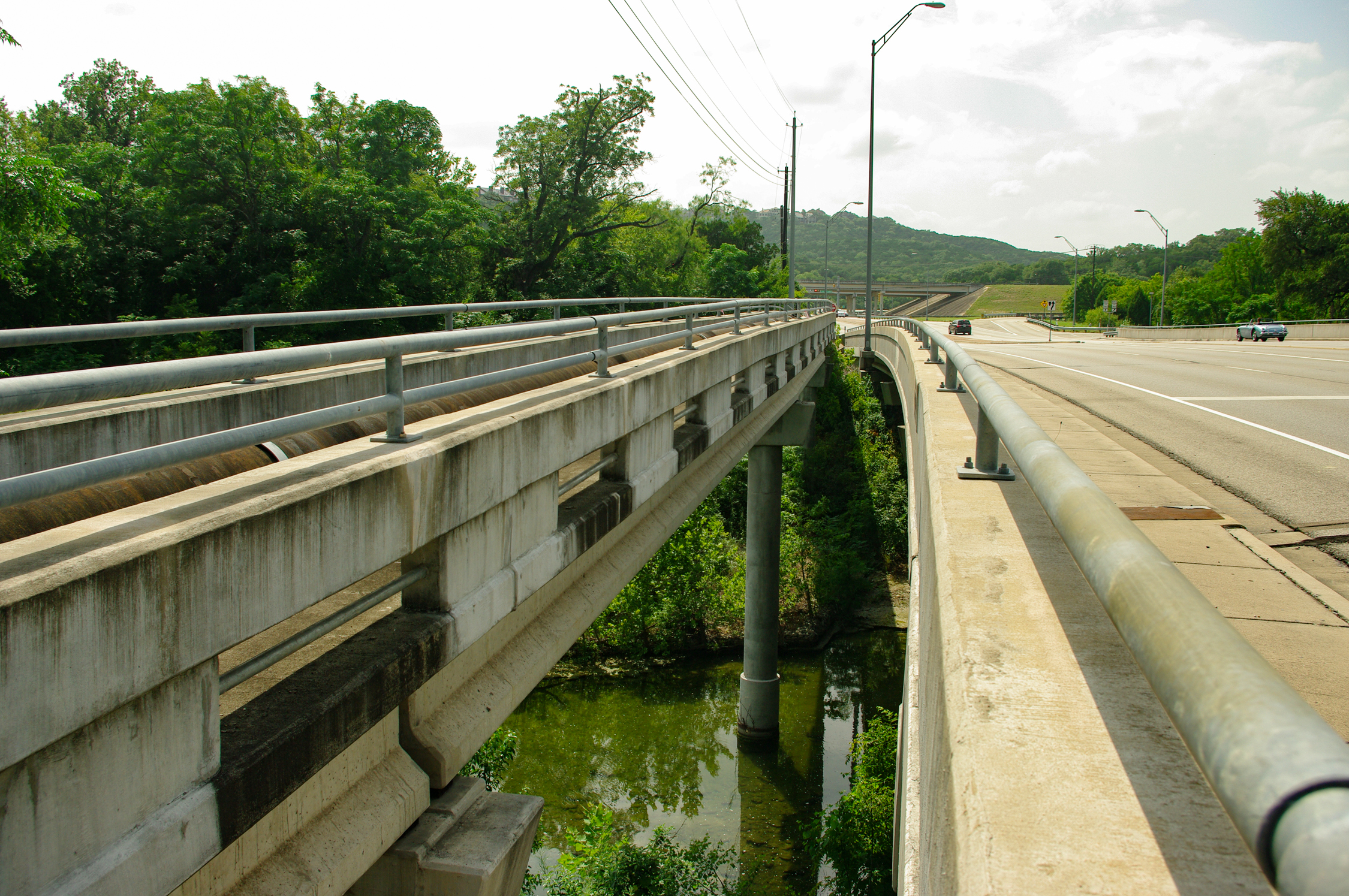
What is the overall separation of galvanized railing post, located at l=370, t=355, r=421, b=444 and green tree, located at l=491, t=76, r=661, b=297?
36.2 metres

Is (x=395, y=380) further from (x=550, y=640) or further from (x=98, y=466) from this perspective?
(x=550, y=640)

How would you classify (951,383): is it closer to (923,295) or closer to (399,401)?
(399,401)

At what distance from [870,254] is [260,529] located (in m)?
29.3

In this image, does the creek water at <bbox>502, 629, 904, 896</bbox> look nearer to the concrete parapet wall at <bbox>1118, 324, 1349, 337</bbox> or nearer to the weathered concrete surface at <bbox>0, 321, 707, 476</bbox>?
the weathered concrete surface at <bbox>0, 321, 707, 476</bbox>

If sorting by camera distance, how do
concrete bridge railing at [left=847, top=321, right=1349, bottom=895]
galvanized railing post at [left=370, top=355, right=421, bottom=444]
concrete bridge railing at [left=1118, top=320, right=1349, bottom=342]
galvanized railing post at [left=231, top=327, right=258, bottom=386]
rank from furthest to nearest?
concrete bridge railing at [left=1118, top=320, right=1349, bottom=342]
galvanized railing post at [left=231, top=327, right=258, bottom=386]
galvanized railing post at [left=370, top=355, right=421, bottom=444]
concrete bridge railing at [left=847, top=321, right=1349, bottom=895]

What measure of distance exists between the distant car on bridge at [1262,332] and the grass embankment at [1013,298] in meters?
69.6

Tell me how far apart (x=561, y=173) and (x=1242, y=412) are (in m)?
34.0

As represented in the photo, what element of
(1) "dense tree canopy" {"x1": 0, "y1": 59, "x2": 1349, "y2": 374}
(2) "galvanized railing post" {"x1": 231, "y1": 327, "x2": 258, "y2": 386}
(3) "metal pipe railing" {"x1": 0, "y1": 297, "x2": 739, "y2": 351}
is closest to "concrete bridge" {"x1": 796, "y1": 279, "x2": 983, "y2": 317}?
(1) "dense tree canopy" {"x1": 0, "y1": 59, "x2": 1349, "y2": 374}

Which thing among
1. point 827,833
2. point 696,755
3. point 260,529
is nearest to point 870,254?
point 696,755

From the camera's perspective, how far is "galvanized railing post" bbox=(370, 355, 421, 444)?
3754mm

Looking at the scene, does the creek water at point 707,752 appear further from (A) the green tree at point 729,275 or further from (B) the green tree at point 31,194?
(A) the green tree at point 729,275

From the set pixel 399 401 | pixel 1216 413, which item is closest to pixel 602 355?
pixel 399 401

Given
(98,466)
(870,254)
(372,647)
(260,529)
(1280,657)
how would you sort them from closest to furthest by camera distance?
1. (98,466)
2. (260,529)
3. (1280,657)
4. (372,647)
5. (870,254)

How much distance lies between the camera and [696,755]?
61.0 feet
